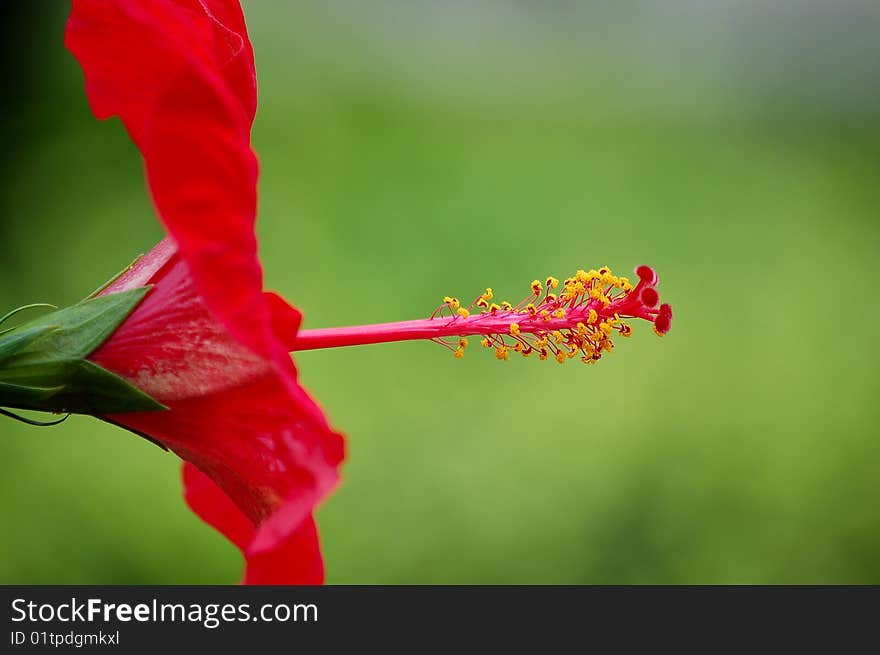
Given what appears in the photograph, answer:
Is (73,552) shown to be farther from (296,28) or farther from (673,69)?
(673,69)

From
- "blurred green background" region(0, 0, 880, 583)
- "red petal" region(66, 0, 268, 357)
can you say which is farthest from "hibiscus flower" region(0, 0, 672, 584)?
"blurred green background" region(0, 0, 880, 583)

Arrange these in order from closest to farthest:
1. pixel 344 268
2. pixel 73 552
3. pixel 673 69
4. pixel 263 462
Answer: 1. pixel 263 462
2. pixel 73 552
3. pixel 344 268
4. pixel 673 69

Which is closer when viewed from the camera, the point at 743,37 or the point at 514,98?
the point at 514,98

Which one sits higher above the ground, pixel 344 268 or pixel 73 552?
pixel 344 268

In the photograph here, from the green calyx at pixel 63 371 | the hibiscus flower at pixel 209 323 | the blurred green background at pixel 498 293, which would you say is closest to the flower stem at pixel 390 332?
the hibiscus flower at pixel 209 323

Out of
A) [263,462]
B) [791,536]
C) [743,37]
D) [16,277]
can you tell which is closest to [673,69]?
[743,37]
